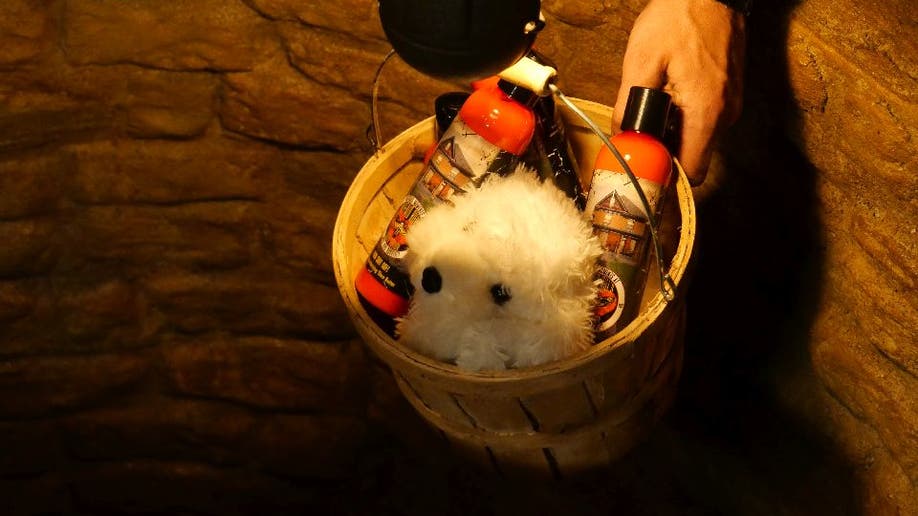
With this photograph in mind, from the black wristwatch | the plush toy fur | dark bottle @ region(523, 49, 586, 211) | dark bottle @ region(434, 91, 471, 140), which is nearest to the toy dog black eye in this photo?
the plush toy fur

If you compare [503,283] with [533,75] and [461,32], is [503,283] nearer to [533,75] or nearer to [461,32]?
[533,75]

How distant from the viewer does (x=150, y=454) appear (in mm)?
2076

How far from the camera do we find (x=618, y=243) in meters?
1.16

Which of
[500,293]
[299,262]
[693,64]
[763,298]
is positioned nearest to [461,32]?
[500,293]

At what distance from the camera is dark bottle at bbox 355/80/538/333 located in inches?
47.3

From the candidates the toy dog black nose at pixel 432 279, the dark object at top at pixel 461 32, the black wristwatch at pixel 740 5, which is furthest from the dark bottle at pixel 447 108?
the dark object at top at pixel 461 32

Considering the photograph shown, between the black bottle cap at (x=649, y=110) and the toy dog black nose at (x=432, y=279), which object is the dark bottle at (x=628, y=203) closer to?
the black bottle cap at (x=649, y=110)

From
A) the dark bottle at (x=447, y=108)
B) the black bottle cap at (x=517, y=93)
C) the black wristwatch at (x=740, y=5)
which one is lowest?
the dark bottle at (x=447, y=108)

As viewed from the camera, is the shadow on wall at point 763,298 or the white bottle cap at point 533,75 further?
the shadow on wall at point 763,298

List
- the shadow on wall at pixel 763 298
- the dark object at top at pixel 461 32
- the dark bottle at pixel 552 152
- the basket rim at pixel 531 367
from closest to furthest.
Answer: the dark object at top at pixel 461 32 < the basket rim at pixel 531 367 < the dark bottle at pixel 552 152 < the shadow on wall at pixel 763 298

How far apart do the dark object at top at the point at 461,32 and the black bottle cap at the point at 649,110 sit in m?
0.41

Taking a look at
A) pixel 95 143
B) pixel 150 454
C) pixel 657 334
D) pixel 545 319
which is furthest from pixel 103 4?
pixel 657 334

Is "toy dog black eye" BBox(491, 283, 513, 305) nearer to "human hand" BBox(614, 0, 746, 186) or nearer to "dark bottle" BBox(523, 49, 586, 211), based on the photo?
"dark bottle" BBox(523, 49, 586, 211)

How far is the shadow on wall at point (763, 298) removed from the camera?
137cm
